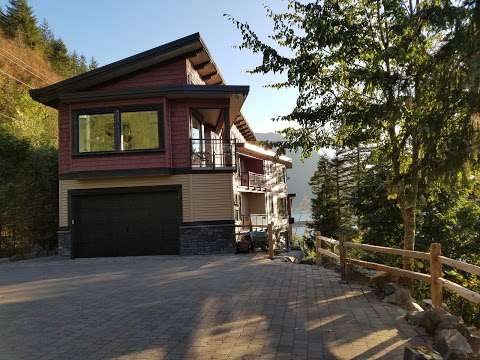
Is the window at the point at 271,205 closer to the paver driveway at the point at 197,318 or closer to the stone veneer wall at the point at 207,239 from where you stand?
the stone veneer wall at the point at 207,239

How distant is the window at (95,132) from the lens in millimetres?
18734

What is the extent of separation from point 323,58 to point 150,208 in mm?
10953

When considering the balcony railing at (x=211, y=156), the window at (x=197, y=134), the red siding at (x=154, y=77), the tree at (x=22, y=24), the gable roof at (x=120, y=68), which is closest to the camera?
the balcony railing at (x=211, y=156)

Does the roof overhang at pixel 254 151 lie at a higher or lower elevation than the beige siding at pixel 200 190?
higher

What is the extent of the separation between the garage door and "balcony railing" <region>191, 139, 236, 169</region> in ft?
5.35

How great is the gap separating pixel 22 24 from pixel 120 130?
52.1 metres

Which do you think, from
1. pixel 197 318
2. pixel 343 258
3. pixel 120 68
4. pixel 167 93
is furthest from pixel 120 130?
pixel 197 318

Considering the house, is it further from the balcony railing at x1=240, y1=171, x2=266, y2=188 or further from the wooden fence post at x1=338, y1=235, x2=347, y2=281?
the balcony railing at x1=240, y1=171, x2=266, y2=188

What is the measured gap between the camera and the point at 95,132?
744 inches

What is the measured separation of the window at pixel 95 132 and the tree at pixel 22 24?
4627 cm

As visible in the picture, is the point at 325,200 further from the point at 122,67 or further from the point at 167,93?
the point at 122,67

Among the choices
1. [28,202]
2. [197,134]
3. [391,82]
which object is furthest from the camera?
[197,134]

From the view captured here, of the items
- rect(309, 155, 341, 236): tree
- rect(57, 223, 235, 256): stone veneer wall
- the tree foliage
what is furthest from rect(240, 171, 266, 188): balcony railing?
the tree foliage

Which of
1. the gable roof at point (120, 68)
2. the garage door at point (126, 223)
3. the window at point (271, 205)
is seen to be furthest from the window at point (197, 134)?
the window at point (271, 205)
